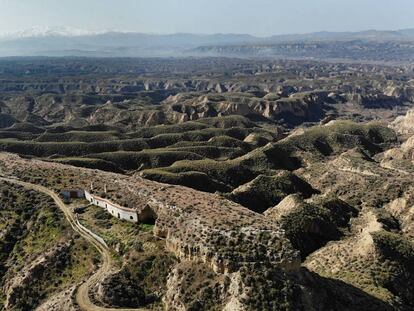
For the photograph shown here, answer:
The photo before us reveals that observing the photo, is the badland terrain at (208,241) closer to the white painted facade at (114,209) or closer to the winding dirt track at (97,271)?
the winding dirt track at (97,271)

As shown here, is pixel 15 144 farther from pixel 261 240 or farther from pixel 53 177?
pixel 261 240

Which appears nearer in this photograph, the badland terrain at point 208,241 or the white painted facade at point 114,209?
the badland terrain at point 208,241

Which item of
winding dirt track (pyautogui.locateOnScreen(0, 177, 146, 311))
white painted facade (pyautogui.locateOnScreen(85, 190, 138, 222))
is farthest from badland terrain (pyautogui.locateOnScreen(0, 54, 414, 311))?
white painted facade (pyautogui.locateOnScreen(85, 190, 138, 222))

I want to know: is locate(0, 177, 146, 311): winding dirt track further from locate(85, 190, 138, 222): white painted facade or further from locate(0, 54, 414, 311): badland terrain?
locate(85, 190, 138, 222): white painted facade

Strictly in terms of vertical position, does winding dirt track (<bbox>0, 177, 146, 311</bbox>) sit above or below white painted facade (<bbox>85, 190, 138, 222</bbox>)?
below

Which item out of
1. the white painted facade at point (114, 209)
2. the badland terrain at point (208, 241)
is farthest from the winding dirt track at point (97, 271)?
the white painted facade at point (114, 209)

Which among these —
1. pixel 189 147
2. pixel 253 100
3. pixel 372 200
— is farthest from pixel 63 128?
pixel 372 200

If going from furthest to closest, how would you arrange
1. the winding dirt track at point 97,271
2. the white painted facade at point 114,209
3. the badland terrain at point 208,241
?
the white painted facade at point 114,209, the winding dirt track at point 97,271, the badland terrain at point 208,241

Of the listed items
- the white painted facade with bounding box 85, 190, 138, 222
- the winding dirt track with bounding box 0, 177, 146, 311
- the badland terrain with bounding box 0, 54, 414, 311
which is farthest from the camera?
the white painted facade with bounding box 85, 190, 138, 222

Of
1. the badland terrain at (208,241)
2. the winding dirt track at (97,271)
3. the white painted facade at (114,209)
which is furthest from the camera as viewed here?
the white painted facade at (114,209)

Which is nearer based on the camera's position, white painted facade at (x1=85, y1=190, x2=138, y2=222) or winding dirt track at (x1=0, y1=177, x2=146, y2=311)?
winding dirt track at (x1=0, y1=177, x2=146, y2=311)
